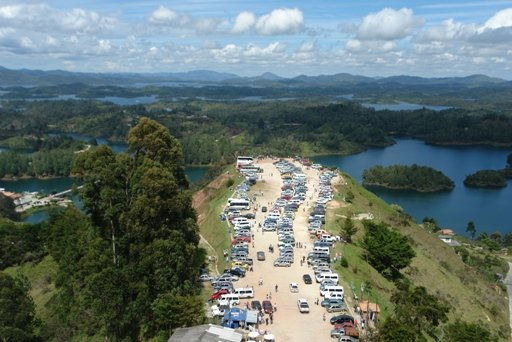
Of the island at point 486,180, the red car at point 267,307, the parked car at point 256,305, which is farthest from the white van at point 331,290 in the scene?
the island at point 486,180

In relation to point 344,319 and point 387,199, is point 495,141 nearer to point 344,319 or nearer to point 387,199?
point 387,199

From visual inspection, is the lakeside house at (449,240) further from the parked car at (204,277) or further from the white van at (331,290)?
the parked car at (204,277)

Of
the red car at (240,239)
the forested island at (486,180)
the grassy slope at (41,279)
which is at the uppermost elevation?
A: the red car at (240,239)

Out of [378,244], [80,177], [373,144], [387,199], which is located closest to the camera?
[80,177]

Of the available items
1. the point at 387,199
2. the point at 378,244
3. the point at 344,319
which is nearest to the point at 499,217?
the point at 387,199

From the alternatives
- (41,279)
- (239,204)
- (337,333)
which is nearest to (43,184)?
(41,279)

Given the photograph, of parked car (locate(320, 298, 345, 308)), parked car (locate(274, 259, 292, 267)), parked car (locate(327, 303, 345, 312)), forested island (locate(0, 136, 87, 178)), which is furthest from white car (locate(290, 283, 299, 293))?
forested island (locate(0, 136, 87, 178))

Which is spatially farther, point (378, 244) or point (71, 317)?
point (378, 244)
